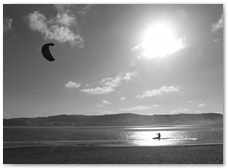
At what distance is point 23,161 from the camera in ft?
70.4

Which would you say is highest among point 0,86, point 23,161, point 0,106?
point 0,86

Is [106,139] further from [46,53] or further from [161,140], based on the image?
[46,53]

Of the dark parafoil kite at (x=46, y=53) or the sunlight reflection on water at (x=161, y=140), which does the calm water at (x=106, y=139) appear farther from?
the dark parafoil kite at (x=46, y=53)

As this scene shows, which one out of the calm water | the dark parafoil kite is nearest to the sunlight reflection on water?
the calm water

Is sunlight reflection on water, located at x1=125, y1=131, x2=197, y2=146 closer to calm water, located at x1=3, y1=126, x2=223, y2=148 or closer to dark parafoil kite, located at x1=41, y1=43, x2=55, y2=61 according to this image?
calm water, located at x1=3, y1=126, x2=223, y2=148

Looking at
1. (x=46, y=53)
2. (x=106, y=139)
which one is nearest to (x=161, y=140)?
(x=106, y=139)

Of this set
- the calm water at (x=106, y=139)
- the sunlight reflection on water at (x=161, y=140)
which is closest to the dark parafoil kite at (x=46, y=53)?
the calm water at (x=106, y=139)
